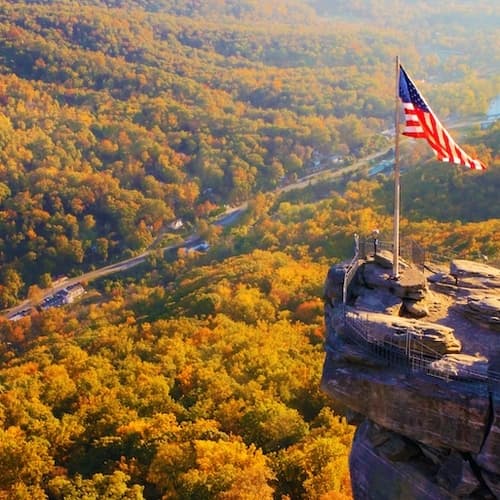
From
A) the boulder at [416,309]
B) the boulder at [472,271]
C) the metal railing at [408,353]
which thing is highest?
the boulder at [472,271]

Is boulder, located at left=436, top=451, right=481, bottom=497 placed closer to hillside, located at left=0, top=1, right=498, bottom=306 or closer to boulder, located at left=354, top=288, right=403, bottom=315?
boulder, located at left=354, top=288, right=403, bottom=315

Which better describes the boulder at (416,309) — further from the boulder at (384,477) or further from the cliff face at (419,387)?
the boulder at (384,477)

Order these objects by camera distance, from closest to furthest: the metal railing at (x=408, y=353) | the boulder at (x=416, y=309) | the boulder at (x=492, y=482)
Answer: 1. the boulder at (x=492, y=482)
2. the metal railing at (x=408, y=353)
3. the boulder at (x=416, y=309)

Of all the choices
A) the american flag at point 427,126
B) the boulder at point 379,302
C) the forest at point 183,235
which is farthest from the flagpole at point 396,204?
the forest at point 183,235

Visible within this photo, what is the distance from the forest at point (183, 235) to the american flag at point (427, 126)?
54.5 feet

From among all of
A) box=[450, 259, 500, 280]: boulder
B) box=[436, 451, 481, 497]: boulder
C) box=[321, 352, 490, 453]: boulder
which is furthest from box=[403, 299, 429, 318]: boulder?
box=[436, 451, 481, 497]: boulder

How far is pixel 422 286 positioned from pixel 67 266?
3409 inches

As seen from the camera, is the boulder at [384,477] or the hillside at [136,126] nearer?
the boulder at [384,477]

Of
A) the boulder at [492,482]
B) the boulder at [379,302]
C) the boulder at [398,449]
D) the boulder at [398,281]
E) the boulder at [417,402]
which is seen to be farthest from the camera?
the boulder at [398,281]

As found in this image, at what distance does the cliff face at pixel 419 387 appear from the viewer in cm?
1945

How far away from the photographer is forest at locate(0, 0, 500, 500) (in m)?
38.8

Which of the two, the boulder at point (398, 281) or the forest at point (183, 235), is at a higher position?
the boulder at point (398, 281)

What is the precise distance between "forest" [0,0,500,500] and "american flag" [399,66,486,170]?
1662 cm

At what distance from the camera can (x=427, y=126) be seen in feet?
79.3
